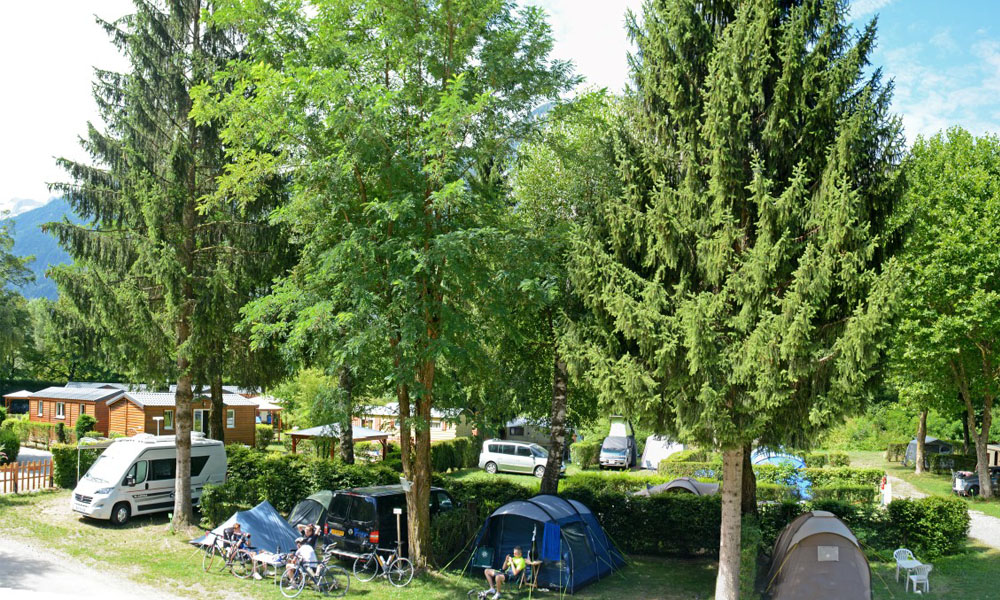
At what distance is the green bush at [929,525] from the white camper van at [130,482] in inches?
696

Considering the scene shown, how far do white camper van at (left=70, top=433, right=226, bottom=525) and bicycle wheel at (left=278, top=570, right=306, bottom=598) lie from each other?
715 cm

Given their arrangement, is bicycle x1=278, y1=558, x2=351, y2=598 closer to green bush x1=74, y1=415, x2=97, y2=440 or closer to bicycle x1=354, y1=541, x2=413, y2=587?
bicycle x1=354, y1=541, x2=413, y2=587

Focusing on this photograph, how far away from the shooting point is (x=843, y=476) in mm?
27000

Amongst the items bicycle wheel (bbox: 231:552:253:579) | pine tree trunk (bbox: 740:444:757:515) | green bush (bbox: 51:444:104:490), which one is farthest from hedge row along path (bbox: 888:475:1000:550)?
green bush (bbox: 51:444:104:490)

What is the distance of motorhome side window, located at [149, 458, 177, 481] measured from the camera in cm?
1722

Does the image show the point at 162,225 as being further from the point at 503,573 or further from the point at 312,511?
the point at 503,573

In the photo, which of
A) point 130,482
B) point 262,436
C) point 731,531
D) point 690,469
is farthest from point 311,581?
point 262,436

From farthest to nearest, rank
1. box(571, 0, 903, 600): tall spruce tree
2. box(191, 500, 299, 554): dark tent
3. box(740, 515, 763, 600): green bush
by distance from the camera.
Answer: box(191, 500, 299, 554): dark tent, box(740, 515, 763, 600): green bush, box(571, 0, 903, 600): tall spruce tree

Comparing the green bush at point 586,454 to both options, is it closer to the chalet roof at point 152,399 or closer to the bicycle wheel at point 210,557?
the chalet roof at point 152,399

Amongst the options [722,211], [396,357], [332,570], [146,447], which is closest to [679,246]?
[722,211]

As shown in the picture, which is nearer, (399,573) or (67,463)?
(399,573)

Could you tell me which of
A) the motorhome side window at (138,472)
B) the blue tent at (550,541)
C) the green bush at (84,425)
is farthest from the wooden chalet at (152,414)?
the blue tent at (550,541)

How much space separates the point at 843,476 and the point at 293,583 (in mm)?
23484

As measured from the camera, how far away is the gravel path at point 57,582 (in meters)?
10.9
